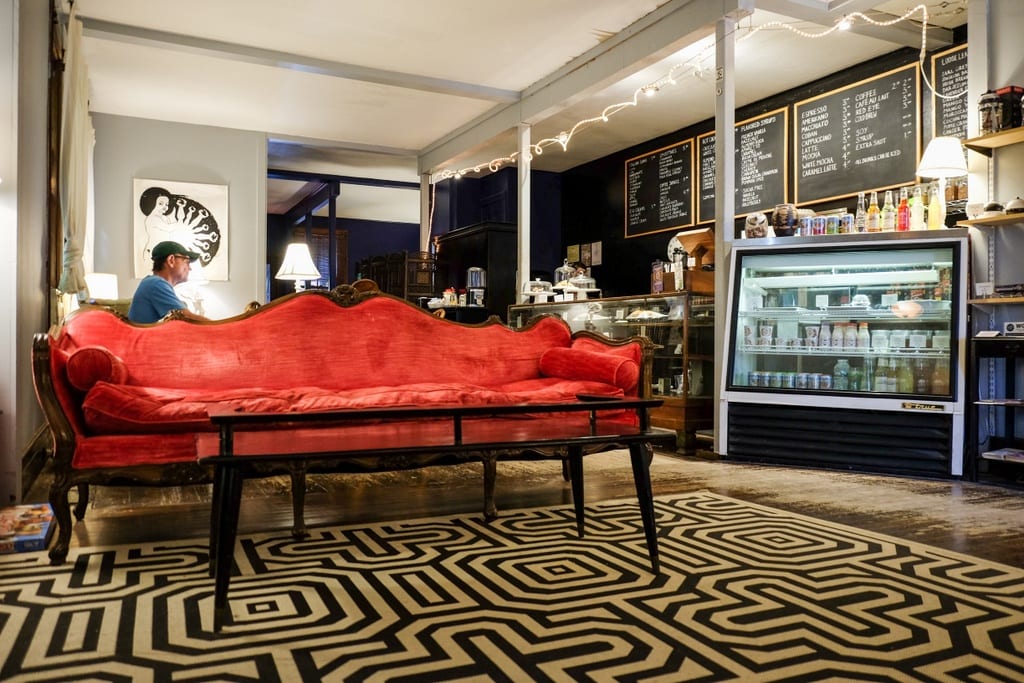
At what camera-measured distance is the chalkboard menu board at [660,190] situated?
774 cm

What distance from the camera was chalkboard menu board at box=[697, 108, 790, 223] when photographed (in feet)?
21.9

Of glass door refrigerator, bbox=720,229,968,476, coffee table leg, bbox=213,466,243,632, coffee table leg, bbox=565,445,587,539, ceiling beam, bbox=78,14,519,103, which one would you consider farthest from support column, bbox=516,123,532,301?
coffee table leg, bbox=213,466,243,632

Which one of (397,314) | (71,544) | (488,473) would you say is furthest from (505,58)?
(71,544)

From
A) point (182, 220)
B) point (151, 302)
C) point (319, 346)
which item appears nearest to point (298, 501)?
point (319, 346)

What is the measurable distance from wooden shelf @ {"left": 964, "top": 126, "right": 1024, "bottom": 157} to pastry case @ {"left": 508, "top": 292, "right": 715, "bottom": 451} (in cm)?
176

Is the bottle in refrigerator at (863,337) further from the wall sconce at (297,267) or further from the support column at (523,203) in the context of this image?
the wall sconce at (297,267)

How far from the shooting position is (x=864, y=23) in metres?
5.18

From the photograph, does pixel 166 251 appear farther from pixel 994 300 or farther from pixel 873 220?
pixel 994 300

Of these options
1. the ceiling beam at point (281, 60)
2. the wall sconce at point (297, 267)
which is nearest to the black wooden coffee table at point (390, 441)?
the wall sconce at point (297, 267)

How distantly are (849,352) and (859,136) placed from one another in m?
2.28

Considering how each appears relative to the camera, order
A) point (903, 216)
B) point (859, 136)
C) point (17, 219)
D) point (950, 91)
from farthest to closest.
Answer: point (859, 136), point (950, 91), point (903, 216), point (17, 219)

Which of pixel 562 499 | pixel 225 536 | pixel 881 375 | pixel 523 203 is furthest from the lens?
pixel 523 203

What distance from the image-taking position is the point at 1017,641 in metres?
1.83

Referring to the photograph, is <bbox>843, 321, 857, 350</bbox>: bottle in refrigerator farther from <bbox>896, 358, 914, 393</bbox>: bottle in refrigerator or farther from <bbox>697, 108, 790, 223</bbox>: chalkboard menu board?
<bbox>697, 108, 790, 223</bbox>: chalkboard menu board
